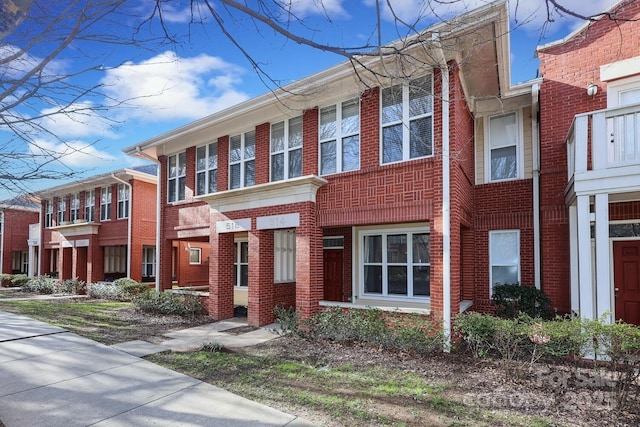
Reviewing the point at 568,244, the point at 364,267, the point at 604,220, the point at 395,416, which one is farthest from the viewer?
the point at 364,267

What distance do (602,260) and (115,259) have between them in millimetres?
24017

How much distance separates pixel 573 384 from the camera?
5.78 meters

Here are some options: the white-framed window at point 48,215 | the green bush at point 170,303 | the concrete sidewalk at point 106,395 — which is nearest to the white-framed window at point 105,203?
the white-framed window at point 48,215

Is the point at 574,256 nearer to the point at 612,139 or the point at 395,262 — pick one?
the point at 612,139

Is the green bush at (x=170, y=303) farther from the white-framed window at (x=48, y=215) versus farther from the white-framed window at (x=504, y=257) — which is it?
the white-framed window at (x=48, y=215)

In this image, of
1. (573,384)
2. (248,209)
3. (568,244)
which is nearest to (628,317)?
(568,244)

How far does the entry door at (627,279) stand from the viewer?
8.31 meters

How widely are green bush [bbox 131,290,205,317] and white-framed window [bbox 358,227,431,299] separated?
545cm

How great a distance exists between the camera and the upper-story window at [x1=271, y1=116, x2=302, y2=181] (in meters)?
10.7

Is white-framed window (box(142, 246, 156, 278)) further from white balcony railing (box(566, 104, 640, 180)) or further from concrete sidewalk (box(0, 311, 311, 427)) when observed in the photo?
white balcony railing (box(566, 104, 640, 180))

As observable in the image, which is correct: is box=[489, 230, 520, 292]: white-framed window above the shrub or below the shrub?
above

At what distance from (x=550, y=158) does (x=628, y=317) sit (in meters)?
3.86

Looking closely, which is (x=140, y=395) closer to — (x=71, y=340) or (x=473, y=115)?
(x=71, y=340)

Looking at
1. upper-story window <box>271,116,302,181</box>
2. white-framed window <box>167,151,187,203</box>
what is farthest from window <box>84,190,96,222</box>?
upper-story window <box>271,116,302,181</box>
